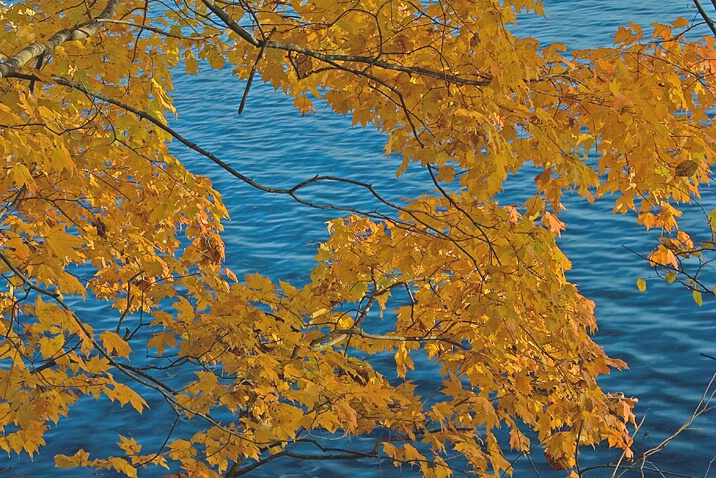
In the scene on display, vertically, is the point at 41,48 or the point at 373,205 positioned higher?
the point at 373,205

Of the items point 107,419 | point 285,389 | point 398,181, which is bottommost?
point 285,389

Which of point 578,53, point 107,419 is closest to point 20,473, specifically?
point 107,419

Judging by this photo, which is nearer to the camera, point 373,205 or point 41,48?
point 41,48

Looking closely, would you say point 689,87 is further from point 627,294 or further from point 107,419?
point 107,419

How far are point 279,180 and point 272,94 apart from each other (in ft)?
24.8

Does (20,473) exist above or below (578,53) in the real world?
below

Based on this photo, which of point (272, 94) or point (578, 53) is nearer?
point (578, 53)

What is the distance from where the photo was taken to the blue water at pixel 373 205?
918cm

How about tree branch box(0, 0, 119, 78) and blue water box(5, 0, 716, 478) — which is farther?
blue water box(5, 0, 716, 478)

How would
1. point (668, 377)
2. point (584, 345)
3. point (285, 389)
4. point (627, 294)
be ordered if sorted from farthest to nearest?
point (627, 294), point (668, 377), point (584, 345), point (285, 389)

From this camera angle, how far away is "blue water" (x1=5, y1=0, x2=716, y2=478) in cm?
918

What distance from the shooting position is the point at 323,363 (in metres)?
5.10

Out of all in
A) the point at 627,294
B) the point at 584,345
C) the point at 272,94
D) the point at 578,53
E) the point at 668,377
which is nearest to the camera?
the point at 578,53

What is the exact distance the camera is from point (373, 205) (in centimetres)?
1530
